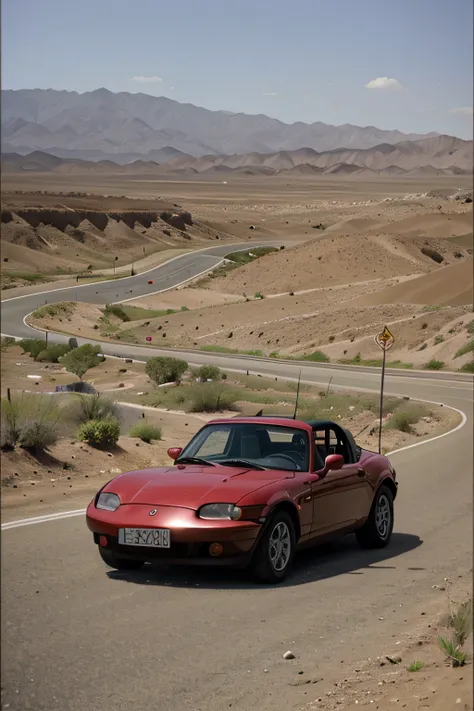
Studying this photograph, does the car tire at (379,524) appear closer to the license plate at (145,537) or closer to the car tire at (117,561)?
the car tire at (117,561)

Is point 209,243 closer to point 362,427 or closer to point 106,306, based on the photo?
point 106,306

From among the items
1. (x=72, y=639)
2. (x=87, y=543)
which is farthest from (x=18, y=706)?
(x=87, y=543)

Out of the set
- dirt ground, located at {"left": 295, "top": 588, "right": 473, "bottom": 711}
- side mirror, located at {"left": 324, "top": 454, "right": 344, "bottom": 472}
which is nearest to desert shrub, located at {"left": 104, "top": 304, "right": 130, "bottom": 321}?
side mirror, located at {"left": 324, "top": 454, "right": 344, "bottom": 472}

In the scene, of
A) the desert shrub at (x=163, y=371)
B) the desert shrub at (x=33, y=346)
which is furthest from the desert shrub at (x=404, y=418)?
the desert shrub at (x=33, y=346)

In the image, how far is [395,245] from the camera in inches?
4331

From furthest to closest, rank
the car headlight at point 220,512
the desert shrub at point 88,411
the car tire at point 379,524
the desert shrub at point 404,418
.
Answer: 1. the desert shrub at point 404,418
2. the desert shrub at point 88,411
3. the car tire at point 379,524
4. the car headlight at point 220,512

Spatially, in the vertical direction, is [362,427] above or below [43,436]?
below

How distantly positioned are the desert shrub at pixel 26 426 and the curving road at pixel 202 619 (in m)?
3.61

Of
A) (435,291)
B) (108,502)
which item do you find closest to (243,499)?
(108,502)

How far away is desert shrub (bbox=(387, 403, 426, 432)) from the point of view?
22.1 metres

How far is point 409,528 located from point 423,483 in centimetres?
206

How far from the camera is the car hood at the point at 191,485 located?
7.97m

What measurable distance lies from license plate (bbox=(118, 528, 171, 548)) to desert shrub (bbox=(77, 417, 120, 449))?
28.7ft

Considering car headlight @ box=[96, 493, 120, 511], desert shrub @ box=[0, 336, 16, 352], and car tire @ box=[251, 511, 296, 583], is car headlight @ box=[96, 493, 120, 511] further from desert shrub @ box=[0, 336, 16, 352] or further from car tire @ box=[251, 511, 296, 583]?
desert shrub @ box=[0, 336, 16, 352]
